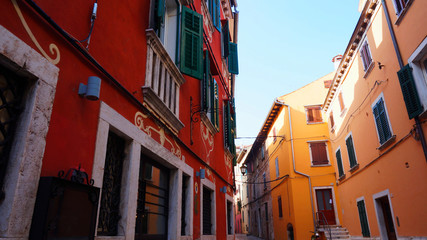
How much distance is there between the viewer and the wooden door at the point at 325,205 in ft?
Result: 59.4

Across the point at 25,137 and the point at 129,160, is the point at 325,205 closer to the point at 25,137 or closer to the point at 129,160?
the point at 129,160

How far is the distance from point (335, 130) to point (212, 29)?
9551 mm

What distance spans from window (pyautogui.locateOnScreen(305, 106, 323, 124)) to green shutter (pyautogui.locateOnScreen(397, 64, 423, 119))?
12.2m

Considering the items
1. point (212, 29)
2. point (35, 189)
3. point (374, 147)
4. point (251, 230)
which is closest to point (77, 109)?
point (35, 189)

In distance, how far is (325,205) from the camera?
1852cm

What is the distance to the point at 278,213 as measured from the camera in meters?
21.6

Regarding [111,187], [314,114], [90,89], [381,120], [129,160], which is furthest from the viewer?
[314,114]

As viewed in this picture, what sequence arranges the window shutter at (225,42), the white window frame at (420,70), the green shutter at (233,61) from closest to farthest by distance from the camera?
the white window frame at (420,70) < the window shutter at (225,42) < the green shutter at (233,61)

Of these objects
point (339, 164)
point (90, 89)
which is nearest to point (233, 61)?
point (339, 164)

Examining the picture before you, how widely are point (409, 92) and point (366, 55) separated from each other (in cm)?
382

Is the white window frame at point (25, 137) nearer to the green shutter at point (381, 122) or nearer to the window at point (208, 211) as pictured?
the window at point (208, 211)

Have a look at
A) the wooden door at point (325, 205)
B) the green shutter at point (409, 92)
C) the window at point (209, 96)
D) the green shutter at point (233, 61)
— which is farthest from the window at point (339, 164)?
→ the window at point (209, 96)

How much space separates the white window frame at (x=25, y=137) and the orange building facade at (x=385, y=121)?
7.87m

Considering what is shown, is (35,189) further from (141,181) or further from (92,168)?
(141,181)
